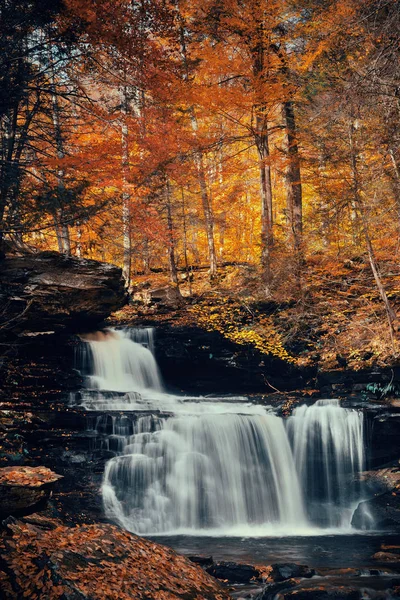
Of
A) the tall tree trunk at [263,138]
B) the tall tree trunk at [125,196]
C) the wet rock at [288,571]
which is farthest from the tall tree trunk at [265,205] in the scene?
the wet rock at [288,571]

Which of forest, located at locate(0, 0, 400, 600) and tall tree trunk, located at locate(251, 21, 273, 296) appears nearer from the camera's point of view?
forest, located at locate(0, 0, 400, 600)

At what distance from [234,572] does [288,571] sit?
820 mm

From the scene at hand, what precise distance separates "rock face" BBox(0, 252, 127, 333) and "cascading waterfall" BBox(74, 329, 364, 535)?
2.32 meters

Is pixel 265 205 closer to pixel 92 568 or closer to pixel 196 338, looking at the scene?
pixel 196 338

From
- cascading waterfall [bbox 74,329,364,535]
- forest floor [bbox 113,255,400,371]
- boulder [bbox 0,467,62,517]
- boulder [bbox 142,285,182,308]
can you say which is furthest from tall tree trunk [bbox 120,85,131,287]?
boulder [bbox 0,467,62,517]

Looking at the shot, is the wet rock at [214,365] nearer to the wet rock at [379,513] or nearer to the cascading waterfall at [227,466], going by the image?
the cascading waterfall at [227,466]

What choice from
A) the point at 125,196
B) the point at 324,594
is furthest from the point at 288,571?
the point at 125,196

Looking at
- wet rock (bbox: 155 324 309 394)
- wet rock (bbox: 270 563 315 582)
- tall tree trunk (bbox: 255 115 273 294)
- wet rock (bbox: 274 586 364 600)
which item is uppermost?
tall tree trunk (bbox: 255 115 273 294)

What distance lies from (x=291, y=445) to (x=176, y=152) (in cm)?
1001

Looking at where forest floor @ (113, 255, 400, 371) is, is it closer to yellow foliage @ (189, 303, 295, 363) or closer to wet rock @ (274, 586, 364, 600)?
yellow foliage @ (189, 303, 295, 363)

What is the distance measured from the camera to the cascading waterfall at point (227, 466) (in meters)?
9.70

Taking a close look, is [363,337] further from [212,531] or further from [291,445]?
[212,531]

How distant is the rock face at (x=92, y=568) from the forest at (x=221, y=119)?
194 inches

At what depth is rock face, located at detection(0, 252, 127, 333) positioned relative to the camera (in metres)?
11.4
